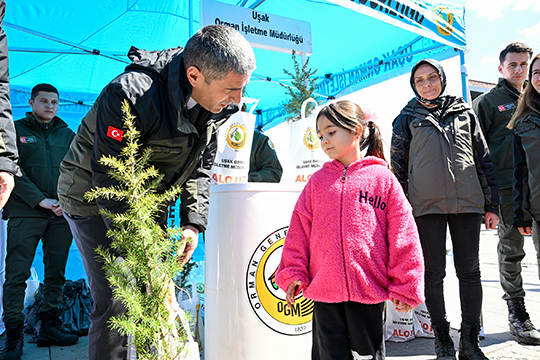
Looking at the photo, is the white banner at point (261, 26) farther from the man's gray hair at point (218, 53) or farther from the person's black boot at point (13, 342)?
the person's black boot at point (13, 342)

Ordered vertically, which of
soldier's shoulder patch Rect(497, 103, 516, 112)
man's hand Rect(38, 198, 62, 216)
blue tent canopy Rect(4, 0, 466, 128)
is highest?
blue tent canopy Rect(4, 0, 466, 128)

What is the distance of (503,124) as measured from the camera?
3.04 metres

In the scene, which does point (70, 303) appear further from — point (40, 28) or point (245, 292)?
point (40, 28)

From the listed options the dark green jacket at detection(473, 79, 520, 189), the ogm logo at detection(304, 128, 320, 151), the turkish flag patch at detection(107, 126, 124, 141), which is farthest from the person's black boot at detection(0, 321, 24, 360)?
the dark green jacket at detection(473, 79, 520, 189)

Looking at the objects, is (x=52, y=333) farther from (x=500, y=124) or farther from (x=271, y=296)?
(x=500, y=124)

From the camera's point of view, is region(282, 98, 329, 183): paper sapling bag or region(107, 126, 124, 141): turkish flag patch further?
region(282, 98, 329, 183): paper sapling bag

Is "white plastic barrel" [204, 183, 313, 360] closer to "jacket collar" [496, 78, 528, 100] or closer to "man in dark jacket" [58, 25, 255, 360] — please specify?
"man in dark jacket" [58, 25, 255, 360]

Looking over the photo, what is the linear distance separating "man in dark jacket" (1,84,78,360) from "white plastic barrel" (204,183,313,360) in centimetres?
176

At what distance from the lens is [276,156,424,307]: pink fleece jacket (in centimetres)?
151

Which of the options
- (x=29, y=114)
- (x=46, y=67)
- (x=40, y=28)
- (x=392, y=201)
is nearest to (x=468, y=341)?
(x=392, y=201)

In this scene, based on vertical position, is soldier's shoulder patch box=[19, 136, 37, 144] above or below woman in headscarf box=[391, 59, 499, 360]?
above

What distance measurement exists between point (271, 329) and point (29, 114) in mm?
2892

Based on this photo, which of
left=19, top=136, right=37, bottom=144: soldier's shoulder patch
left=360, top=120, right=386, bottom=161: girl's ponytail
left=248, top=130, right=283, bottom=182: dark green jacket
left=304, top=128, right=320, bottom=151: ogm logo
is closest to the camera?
left=360, top=120, right=386, bottom=161: girl's ponytail

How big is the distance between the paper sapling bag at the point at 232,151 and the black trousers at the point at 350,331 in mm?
1475
